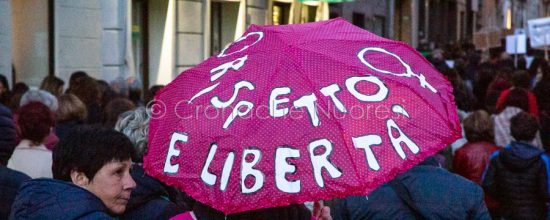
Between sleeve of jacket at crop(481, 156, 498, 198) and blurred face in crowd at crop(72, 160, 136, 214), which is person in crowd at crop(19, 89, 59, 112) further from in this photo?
blurred face in crowd at crop(72, 160, 136, 214)

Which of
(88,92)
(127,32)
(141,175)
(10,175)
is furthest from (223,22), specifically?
(141,175)

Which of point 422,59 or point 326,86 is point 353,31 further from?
point 326,86

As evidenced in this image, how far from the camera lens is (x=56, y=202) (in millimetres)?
3355

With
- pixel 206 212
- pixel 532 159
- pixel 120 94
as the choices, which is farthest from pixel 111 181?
pixel 120 94

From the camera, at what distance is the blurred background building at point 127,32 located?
13.9m

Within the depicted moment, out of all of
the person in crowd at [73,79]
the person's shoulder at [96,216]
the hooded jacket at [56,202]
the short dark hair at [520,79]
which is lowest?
the short dark hair at [520,79]

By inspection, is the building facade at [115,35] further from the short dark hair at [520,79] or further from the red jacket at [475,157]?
the red jacket at [475,157]

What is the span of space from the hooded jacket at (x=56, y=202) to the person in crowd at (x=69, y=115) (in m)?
4.56

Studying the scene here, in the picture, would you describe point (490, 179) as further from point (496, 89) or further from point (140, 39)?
point (140, 39)

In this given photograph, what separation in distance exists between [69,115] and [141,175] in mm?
3666

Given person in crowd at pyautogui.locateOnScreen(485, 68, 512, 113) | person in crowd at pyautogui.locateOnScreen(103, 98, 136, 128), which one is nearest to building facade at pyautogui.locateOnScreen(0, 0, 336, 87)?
person in crowd at pyautogui.locateOnScreen(103, 98, 136, 128)

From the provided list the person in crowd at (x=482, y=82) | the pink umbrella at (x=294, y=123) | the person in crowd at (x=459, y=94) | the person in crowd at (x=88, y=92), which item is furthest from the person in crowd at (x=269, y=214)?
the person in crowd at (x=482, y=82)

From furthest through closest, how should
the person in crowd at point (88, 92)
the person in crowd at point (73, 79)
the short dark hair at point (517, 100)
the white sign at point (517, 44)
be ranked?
1. the white sign at point (517, 44)
2. the short dark hair at point (517, 100)
3. the person in crowd at point (73, 79)
4. the person in crowd at point (88, 92)

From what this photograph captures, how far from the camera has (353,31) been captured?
4.24m
